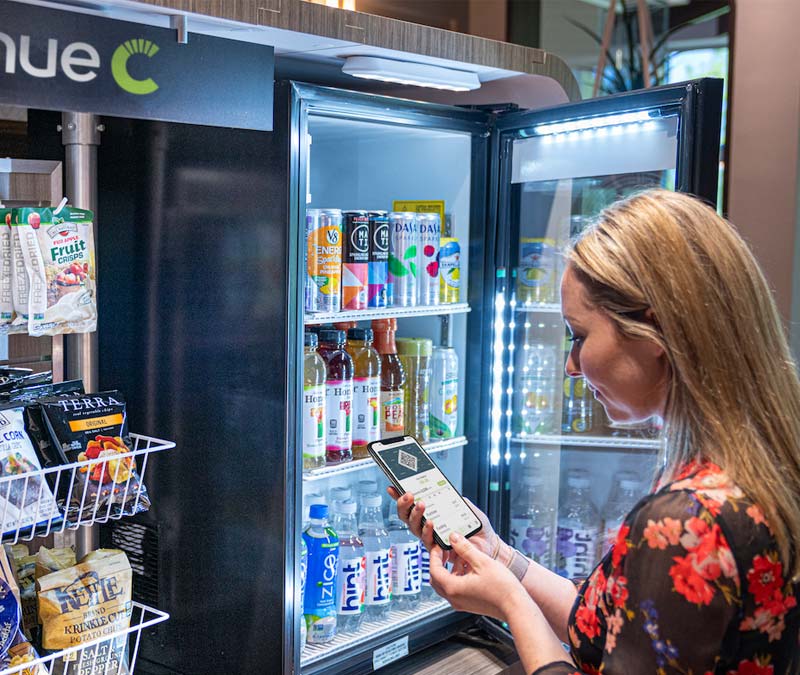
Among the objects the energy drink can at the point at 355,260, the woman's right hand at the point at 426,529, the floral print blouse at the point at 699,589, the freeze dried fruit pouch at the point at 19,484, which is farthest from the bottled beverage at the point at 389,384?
the floral print blouse at the point at 699,589

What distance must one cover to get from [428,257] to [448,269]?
0.23ft

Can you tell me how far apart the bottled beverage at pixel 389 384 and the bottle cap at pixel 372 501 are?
0.16 m

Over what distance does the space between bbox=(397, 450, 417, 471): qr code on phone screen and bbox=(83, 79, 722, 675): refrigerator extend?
0.24 metres

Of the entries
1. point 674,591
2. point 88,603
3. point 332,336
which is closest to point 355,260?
point 332,336

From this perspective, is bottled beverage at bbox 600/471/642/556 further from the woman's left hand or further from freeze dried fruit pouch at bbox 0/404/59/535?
freeze dried fruit pouch at bbox 0/404/59/535

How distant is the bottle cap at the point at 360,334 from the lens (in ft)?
7.24

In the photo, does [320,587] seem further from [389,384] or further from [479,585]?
[479,585]

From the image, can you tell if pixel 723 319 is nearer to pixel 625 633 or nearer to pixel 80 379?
pixel 625 633

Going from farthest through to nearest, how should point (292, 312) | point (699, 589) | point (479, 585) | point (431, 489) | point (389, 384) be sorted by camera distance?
point (389, 384)
point (292, 312)
point (431, 489)
point (479, 585)
point (699, 589)

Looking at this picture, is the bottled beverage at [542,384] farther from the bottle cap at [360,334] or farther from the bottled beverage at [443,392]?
the bottle cap at [360,334]

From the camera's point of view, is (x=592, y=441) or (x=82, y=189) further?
(x=592, y=441)

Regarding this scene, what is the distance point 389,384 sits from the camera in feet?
7.69

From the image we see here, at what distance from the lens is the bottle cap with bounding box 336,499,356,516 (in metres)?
2.32

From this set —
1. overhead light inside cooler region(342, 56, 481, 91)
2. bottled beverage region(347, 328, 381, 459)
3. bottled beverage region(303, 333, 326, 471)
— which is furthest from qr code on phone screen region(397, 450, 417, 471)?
overhead light inside cooler region(342, 56, 481, 91)
